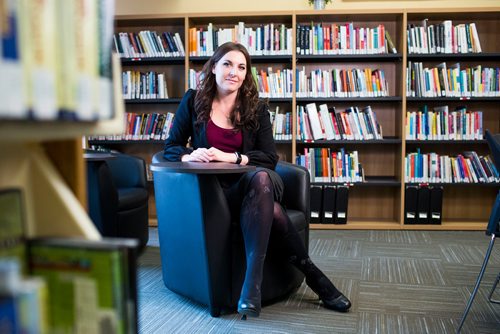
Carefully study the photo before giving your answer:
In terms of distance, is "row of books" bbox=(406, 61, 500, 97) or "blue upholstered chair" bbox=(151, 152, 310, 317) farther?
"row of books" bbox=(406, 61, 500, 97)

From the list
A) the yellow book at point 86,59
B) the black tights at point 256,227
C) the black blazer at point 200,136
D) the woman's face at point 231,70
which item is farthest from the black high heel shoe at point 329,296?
the yellow book at point 86,59

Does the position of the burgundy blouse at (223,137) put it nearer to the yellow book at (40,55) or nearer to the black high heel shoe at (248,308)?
the black high heel shoe at (248,308)

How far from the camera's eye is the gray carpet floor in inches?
79.3

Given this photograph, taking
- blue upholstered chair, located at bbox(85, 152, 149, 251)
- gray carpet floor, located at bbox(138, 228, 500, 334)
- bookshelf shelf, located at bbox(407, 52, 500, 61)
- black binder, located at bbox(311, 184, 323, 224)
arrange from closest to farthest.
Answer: gray carpet floor, located at bbox(138, 228, 500, 334) → blue upholstered chair, located at bbox(85, 152, 149, 251) → bookshelf shelf, located at bbox(407, 52, 500, 61) → black binder, located at bbox(311, 184, 323, 224)

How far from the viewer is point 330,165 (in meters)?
4.11

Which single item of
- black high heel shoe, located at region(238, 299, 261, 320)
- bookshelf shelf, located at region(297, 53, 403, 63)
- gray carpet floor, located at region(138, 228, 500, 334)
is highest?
bookshelf shelf, located at region(297, 53, 403, 63)

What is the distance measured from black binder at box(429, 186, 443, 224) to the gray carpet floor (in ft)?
1.51

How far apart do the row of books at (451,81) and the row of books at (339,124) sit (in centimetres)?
39

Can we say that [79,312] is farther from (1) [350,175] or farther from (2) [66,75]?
(1) [350,175]

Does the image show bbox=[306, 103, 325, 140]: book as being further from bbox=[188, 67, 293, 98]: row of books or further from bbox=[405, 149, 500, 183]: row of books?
bbox=[405, 149, 500, 183]: row of books

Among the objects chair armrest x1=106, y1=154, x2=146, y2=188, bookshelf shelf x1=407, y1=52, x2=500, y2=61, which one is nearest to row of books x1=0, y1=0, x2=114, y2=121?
chair armrest x1=106, y1=154, x2=146, y2=188

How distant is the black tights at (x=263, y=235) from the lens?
1980mm

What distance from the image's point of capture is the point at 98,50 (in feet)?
1.99

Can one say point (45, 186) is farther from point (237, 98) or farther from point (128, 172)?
point (128, 172)
